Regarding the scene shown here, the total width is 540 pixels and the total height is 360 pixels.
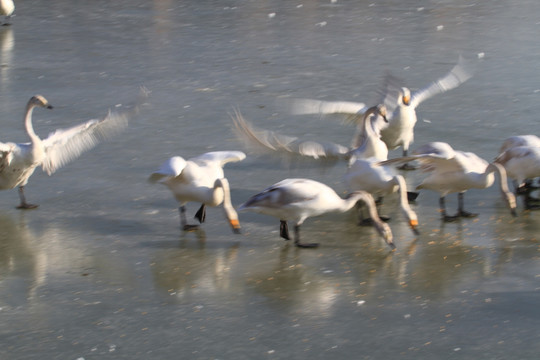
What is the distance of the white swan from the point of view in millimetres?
7234

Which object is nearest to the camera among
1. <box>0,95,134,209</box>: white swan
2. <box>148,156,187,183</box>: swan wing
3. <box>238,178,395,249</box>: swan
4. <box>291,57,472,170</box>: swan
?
<box>238,178,395,249</box>: swan

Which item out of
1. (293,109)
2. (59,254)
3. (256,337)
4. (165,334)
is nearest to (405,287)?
(256,337)

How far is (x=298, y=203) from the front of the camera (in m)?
6.42

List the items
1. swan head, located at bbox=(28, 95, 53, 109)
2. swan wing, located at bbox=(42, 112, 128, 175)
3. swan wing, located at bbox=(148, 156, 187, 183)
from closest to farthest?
swan wing, located at bbox=(148, 156, 187, 183) < swan wing, located at bbox=(42, 112, 128, 175) < swan head, located at bbox=(28, 95, 53, 109)

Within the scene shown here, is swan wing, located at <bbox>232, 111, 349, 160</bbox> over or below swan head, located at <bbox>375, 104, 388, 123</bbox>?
below

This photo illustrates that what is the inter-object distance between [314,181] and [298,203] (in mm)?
358

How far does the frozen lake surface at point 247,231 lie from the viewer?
5105 mm

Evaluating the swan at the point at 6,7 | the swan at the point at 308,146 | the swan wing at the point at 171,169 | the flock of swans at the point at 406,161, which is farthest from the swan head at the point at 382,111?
the swan at the point at 6,7

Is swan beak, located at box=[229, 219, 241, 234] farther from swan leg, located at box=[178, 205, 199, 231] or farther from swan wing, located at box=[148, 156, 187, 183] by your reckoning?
swan wing, located at box=[148, 156, 187, 183]

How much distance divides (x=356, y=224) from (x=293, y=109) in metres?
1.64

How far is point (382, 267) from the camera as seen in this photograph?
19.9 ft

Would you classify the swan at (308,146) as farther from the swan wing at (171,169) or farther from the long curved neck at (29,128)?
the long curved neck at (29,128)

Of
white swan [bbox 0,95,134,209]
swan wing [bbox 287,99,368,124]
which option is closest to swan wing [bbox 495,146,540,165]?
swan wing [bbox 287,99,368,124]

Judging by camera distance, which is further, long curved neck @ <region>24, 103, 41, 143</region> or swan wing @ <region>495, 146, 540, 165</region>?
long curved neck @ <region>24, 103, 41, 143</region>
